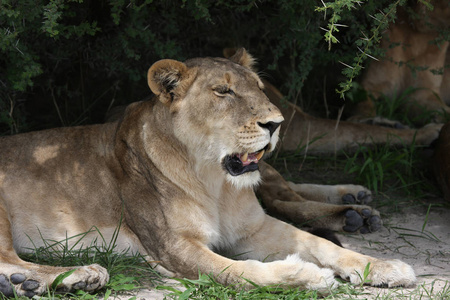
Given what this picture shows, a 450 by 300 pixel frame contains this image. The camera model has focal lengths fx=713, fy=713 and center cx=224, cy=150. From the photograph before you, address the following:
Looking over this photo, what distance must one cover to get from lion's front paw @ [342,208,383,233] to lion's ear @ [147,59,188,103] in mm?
1238

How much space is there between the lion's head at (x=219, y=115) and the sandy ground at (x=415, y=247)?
0.60 m

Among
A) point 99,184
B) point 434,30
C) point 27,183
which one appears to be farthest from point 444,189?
point 27,183

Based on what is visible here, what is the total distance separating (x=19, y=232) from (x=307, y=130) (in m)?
2.21

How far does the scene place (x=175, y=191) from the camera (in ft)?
10.7

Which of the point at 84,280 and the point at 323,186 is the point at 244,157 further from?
the point at 323,186

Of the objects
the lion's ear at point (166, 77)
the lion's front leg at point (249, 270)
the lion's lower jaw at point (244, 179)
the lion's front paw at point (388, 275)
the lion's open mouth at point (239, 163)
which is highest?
the lion's ear at point (166, 77)

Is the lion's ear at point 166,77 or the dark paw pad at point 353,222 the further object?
the dark paw pad at point 353,222

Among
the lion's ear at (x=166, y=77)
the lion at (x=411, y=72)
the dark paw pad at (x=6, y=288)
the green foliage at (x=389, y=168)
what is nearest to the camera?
the dark paw pad at (x=6, y=288)

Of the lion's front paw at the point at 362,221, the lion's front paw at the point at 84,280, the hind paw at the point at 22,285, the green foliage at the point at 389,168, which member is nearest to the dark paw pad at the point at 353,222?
the lion's front paw at the point at 362,221

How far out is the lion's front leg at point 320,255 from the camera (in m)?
3.03

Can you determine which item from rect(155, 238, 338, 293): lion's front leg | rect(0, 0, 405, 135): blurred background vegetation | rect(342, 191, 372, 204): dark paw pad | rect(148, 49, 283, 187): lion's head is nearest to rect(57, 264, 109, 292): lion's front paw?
rect(155, 238, 338, 293): lion's front leg

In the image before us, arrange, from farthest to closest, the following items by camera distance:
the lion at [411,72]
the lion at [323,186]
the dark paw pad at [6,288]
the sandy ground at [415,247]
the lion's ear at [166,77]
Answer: the lion at [411,72], the lion at [323,186], the lion's ear at [166,77], the sandy ground at [415,247], the dark paw pad at [6,288]

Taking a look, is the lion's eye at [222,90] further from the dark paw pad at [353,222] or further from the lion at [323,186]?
the dark paw pad at [353,222]

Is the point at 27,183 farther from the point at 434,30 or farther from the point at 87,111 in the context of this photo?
the point at 434,30
